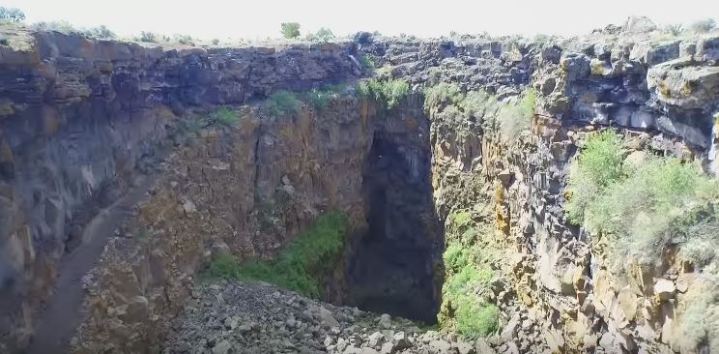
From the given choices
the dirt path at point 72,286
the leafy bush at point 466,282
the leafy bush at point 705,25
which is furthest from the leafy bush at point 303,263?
the leafy bush at point 705,25

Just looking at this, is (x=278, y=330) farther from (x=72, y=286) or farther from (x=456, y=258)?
(x=456, y=258)

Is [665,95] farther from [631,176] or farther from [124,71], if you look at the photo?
[124,71]

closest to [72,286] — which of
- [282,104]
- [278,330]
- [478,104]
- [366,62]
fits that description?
[278,330]

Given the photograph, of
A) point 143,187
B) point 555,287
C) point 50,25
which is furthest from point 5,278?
point 555,287

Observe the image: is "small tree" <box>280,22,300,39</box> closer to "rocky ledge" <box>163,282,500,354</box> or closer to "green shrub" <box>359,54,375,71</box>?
"green shrub" <box>359,54,375,71</box>

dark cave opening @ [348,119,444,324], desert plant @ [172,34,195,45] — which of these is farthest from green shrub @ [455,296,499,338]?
desert plant @ [172,34,195,45]

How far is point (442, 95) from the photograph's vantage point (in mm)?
28984

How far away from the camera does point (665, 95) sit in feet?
43.7

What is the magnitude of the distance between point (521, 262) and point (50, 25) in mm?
17262

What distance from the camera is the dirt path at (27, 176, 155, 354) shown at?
1571 centimetres

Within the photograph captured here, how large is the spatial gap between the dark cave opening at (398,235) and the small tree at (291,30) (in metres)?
13.6

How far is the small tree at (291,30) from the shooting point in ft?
139

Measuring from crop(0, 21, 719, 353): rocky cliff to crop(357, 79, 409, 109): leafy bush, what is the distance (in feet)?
0.97

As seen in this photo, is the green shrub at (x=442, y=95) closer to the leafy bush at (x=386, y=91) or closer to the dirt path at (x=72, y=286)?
the leafy bush at (x=386, y=91)
